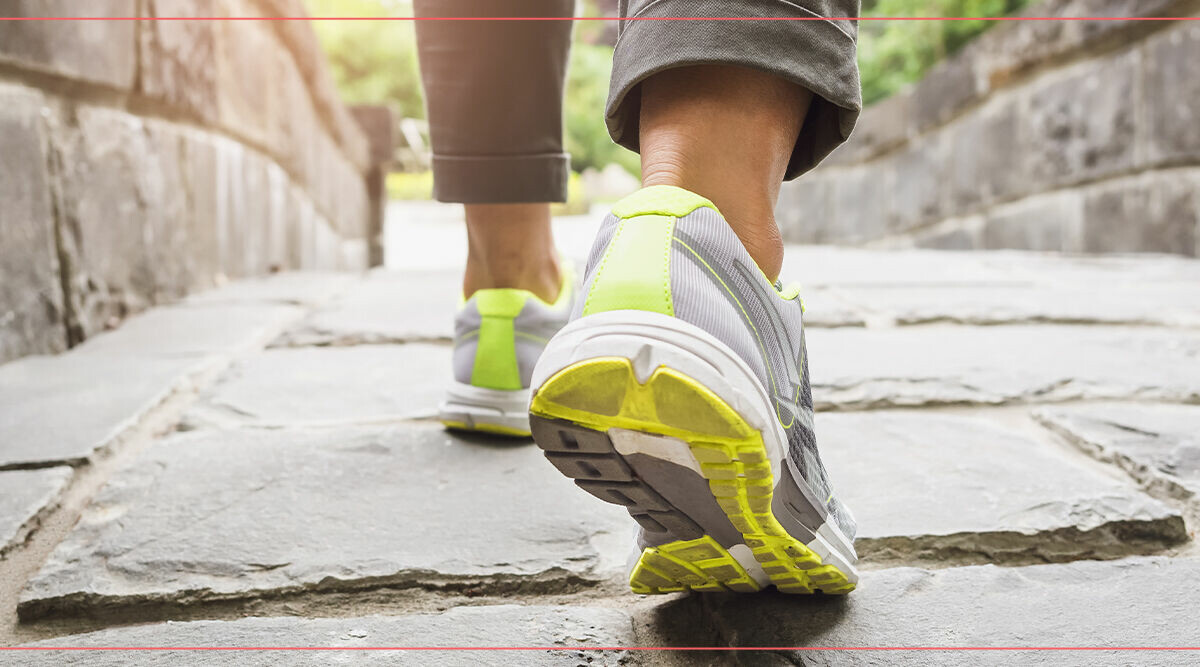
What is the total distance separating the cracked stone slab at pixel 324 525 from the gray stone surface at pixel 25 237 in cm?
57

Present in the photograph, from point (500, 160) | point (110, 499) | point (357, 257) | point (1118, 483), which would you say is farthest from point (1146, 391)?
point (357, 257)

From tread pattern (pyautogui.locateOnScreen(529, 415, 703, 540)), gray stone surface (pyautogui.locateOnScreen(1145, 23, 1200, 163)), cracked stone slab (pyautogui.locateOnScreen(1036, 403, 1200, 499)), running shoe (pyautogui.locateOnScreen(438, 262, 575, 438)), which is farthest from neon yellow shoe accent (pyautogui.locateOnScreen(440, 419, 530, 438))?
gray stone surface (pyautogui.locateOnScreen(1145, 23, 1200, 163))

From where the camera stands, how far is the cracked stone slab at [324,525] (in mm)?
778

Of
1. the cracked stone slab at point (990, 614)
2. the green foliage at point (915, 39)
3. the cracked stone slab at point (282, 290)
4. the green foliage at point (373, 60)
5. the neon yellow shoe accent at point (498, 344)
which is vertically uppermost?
the green foliage at point (373, 60)

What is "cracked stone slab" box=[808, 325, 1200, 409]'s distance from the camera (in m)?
1.32

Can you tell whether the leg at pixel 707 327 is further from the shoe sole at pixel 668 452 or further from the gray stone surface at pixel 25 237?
the gray stone surface at pixel 25 237

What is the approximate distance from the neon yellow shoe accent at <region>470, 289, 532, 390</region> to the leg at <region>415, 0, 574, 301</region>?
39mm

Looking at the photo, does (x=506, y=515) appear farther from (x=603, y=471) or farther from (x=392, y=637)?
(x=603, y=471)

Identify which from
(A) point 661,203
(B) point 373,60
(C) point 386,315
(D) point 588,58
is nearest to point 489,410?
(A) point 661,203

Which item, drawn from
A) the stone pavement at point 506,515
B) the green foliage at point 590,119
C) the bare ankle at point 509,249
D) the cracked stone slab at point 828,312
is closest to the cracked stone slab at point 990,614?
the stone pavement at point 506,515

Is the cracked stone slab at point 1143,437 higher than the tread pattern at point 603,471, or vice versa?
the tread pattern at point 603,471

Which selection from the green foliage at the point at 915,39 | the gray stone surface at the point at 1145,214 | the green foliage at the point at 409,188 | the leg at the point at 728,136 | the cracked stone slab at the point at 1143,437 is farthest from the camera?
the green foliage at the point at 409,188

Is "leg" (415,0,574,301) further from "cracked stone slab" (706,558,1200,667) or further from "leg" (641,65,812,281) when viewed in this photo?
"cracked stone slab" (706,558,1200,667)

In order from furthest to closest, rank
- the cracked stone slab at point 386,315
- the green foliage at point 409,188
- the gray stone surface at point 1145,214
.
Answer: the green foliage at point 409,188
the gray stone surface at point 1145,214
the cracked stone slab at point 386,315
